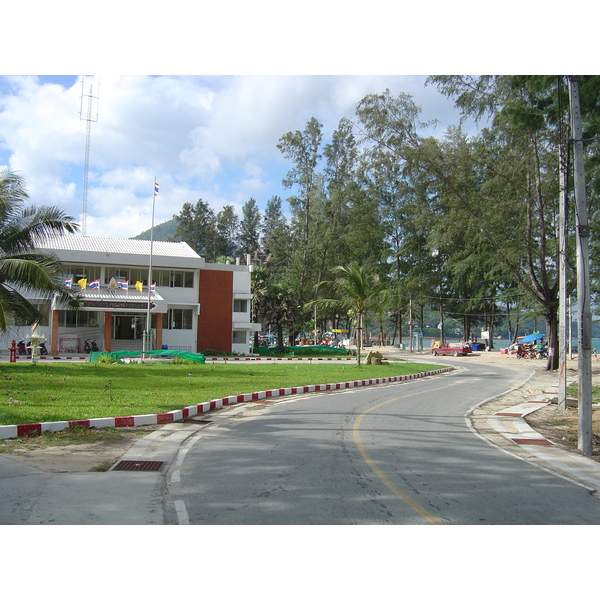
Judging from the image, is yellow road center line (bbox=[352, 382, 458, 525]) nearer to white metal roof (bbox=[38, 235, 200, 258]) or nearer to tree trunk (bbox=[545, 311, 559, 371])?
tree trunk (bbox=[545, 311, 559, 371])

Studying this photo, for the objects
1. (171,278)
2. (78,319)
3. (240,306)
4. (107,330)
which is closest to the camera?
(107,330)

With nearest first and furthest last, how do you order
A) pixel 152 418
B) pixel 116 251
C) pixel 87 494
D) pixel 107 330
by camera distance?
pixel 87 494
pixel 152 418
pixel 107 330
pixel 116 251

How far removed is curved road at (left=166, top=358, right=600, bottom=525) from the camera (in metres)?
A: 5.87

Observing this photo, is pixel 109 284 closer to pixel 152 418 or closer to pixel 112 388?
pixel 112 388

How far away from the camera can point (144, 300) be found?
3841cm

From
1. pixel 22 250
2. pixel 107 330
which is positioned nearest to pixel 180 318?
pixel 107 330

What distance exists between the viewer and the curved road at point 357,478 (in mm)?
5871

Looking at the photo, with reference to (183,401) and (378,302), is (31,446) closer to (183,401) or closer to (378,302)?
(183,401)

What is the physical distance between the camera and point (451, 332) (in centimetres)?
17212

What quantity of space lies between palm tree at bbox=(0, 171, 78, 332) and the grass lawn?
8.98 ft

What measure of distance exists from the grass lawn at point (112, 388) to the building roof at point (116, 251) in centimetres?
1484

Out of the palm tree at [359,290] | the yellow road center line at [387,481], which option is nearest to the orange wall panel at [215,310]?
the palm tree at [359,290]

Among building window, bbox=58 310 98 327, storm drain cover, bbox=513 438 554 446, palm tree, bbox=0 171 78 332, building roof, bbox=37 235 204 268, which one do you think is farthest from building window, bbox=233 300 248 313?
storm drain cover, bbox=513 438 554 446

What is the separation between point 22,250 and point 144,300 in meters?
15.3
